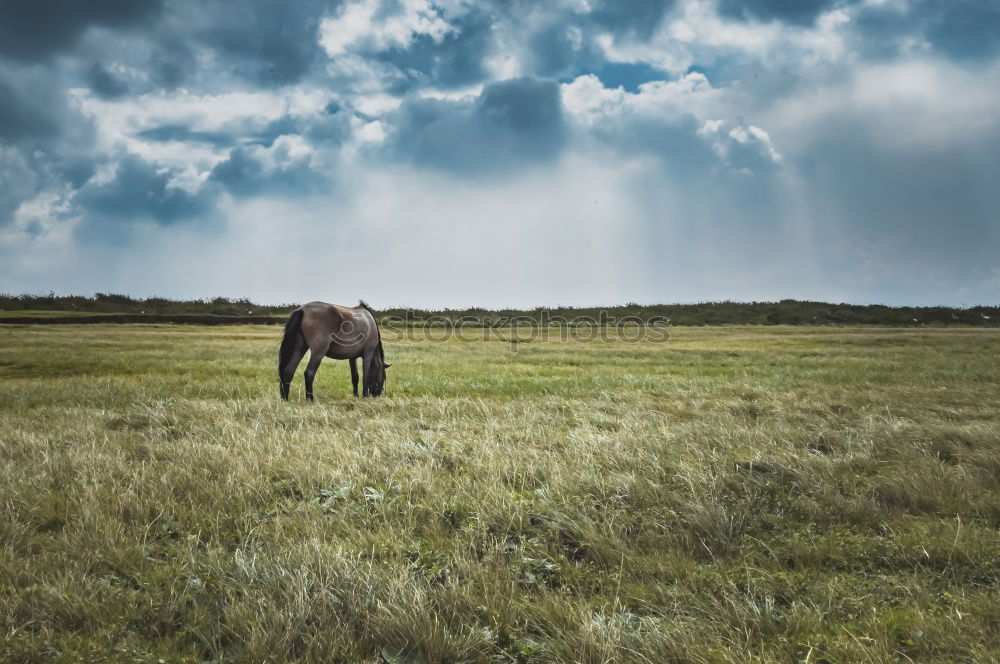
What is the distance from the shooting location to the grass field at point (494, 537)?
3279 mm

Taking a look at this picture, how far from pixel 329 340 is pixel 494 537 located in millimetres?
9369

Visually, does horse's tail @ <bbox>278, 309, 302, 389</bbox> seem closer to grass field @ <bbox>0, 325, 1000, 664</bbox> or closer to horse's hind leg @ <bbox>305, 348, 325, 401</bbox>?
horse's hind leg @ <bbox>305, 348, 325, 401</bbox>

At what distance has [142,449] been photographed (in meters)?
7.57

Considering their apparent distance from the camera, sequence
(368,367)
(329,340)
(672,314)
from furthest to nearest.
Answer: (672,314) → (368,367) → (329,340)

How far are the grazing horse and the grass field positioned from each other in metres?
1.96

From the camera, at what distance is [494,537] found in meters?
4.68

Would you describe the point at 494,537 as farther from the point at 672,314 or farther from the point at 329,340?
the point at 672,314

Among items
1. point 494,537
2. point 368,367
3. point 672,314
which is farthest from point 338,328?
point 672,314

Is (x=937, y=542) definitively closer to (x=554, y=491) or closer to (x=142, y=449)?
(x=554, y=491)

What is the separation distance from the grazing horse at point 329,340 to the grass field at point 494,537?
1.96 metres

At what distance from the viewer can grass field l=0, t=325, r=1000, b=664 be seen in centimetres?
328

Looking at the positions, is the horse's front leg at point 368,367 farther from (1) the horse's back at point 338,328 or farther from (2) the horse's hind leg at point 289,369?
(2) the horse's hind leg at point 289,369

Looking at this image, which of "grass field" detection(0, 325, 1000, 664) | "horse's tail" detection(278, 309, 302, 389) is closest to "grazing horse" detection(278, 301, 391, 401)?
"horse's tail" detection(278, 309, 302, 389)

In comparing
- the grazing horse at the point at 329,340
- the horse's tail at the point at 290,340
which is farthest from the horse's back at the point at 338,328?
the horse's tail at the point at 290,340
